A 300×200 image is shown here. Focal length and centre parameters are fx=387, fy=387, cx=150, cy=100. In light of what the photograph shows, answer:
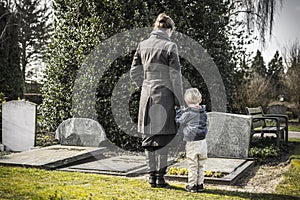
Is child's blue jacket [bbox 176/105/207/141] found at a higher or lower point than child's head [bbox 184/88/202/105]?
lower

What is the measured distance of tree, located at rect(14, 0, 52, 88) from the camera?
60.8ft

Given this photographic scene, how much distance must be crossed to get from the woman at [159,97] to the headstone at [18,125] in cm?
395

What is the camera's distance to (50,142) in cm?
917

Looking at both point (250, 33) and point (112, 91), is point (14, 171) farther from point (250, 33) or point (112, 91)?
point (250, 33)

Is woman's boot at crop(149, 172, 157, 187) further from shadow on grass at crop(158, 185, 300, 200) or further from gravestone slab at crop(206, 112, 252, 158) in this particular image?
gravestone slab at crop(206, 112, 252, 158)

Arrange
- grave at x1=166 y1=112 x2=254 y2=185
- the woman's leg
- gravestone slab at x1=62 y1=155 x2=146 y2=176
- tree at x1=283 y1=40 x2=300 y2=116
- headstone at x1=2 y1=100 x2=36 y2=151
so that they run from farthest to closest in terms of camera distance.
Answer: tree at x1=283 y1=40 x2=300 y2=116, headstone at x1=2 y1=100 x2=36 y2=151, grave at x1=166 y1=112 x2=254 y2=185, gravestone slab at x1=62 y1=155 x2=146 y2=176, the woman's leg

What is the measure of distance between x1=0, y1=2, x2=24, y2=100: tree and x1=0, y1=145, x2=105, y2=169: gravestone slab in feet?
32.2

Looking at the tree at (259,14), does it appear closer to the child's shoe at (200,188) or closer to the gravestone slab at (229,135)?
the gravestone slab at (229,135)

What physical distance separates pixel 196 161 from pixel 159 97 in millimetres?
1005

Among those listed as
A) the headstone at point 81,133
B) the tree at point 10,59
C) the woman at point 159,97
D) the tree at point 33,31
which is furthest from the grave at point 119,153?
the tree at point 33,31

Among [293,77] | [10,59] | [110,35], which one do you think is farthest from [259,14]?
[293,77]

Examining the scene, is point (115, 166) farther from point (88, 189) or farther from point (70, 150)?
point (88, 189)

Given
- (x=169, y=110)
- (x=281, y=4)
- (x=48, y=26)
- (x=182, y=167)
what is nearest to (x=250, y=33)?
(x=281, y=4)

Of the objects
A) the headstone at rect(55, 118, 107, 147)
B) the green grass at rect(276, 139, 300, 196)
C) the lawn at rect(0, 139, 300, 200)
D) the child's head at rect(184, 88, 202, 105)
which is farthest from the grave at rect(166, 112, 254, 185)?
the headstone at rect(55, 118, 107, 147)
